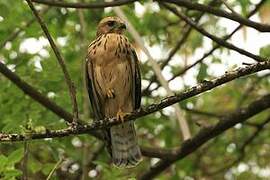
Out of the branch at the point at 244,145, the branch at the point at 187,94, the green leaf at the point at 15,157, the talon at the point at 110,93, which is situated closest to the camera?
the branch at the point at 187,94

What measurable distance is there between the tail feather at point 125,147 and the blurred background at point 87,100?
0.19 m

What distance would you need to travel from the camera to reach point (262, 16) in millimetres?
8750

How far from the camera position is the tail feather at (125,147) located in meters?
6.39

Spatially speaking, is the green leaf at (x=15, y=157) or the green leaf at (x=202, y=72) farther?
the green leaf at (x=202, y=72)

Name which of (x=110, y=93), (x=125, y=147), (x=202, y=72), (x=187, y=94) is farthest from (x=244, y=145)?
(x=187, y=94)

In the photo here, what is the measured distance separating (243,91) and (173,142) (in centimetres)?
139

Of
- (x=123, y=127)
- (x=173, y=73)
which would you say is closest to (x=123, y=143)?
(x=123, y=127)

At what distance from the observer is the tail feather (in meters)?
6.39

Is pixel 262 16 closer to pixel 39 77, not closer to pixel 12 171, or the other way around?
pixel 39 77

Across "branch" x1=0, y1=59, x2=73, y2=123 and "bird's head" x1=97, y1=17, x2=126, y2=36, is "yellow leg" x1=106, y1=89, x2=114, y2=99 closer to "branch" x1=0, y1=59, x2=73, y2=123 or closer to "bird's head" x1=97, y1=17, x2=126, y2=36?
"bird's head" x1=97, y1=17, x2=126, y2=36

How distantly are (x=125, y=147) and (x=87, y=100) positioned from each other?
2.55 feet

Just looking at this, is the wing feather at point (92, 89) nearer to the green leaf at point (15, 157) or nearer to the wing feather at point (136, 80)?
the wing feather at point (136, 80)

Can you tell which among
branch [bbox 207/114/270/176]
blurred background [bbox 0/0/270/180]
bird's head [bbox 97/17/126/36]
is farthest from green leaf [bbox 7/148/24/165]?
branch [bbox 207/114/270/176]

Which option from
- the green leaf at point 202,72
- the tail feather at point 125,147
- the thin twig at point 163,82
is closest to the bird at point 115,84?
the tail feather at point 125,147
